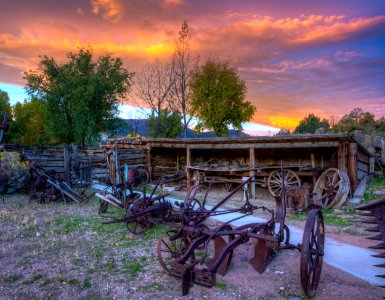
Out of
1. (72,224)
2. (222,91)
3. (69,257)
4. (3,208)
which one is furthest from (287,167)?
(222,91)

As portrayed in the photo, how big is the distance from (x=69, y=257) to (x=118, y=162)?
10352mm

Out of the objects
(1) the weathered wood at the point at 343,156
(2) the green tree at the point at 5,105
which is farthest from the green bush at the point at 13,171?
(2) the green tree at the point at 5,105

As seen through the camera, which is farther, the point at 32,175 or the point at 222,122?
the point at 222,122

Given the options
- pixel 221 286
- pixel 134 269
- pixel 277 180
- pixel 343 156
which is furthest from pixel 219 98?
pixel 221 286

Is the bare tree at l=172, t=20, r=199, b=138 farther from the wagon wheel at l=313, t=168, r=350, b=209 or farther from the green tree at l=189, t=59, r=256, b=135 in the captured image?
the wagon wheel at l=313, t=168, r=350, b=209

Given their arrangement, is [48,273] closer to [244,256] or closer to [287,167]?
[244,256]

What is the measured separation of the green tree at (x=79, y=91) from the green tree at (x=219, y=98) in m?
7.99

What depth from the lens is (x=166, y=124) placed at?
1499 inches

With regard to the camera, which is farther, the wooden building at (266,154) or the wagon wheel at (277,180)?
the wagon wheel at (277,180)

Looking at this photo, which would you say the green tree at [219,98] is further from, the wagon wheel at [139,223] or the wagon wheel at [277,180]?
the wagon wheel at [139,223]

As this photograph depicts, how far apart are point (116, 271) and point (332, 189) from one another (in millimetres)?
7547

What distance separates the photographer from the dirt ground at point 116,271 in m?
4.48

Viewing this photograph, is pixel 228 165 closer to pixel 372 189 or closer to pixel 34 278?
pixel 372 189

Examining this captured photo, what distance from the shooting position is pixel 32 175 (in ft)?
42.5
